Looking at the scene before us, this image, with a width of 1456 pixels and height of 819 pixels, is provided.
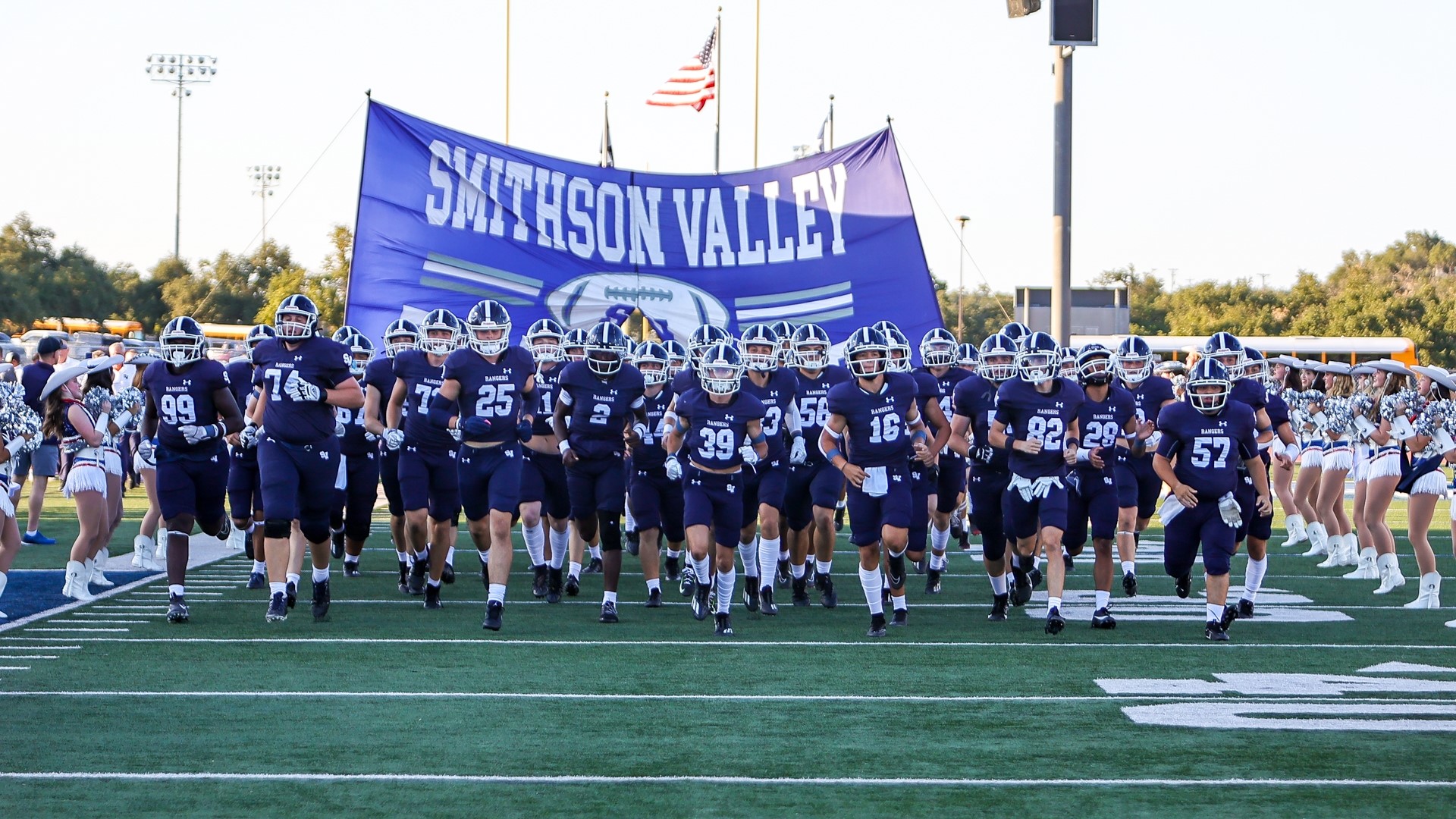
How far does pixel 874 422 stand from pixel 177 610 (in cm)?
418

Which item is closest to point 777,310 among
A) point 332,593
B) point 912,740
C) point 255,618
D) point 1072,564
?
point 1072,564

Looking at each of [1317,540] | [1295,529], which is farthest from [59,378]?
[1295,529]

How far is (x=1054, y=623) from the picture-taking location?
370 inches

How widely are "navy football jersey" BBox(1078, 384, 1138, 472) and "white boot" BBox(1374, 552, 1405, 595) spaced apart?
237 centimetres

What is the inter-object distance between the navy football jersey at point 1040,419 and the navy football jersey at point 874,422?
716 mm

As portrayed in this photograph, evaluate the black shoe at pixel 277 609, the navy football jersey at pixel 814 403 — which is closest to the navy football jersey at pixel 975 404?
the navy football jersey at pixel 814 403

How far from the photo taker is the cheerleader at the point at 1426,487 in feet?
34.4

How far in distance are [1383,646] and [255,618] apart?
6457mm

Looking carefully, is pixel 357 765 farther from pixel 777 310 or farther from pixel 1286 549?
pixel 777 310

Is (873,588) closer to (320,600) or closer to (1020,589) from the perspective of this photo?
(1020,589)

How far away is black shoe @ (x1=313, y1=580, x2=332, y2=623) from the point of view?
381 inches

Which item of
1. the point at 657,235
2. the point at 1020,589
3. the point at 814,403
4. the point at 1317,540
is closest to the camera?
the point at 814,403

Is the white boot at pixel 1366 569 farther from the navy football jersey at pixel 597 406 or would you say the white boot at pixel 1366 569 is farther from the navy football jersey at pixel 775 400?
the navy football jersey at pixel 597 406

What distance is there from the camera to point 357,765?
5.92 metres
